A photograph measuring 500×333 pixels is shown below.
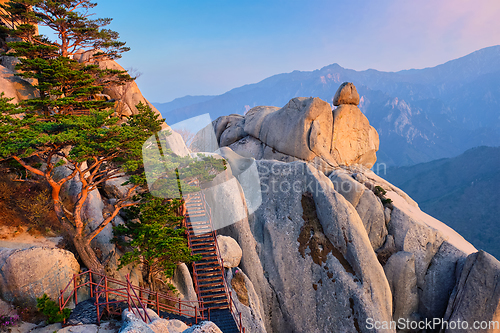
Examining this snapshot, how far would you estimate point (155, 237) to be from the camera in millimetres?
15516

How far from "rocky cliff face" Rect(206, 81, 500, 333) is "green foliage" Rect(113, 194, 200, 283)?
4.86 m

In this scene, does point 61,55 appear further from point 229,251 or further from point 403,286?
point 403,286

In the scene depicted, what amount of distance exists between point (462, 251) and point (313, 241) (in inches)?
452

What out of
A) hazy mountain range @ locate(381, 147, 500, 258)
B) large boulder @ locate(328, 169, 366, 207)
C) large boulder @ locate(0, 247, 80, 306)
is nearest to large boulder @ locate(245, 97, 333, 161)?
large boulder @ locate(328, 169, 366, 207)

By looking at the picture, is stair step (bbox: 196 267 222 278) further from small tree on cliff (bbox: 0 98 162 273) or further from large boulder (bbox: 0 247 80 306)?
large boulder (bbox: 0 247 80 306)

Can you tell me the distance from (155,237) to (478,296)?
1909 centimetres

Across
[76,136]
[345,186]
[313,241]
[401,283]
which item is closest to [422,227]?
[401,283]

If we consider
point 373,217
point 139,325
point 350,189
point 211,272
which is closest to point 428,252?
point 373,217

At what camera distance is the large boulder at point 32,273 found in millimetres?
12242

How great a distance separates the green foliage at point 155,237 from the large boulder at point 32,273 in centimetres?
254

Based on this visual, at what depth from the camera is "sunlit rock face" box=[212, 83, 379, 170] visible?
105 ft

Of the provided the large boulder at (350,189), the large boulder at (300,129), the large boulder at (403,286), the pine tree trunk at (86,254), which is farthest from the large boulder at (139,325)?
the large boulder at (300,129)

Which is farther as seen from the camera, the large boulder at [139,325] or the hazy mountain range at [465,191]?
the hazy mountain range at [465,191]

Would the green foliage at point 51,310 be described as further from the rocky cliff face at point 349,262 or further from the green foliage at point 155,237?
the rocky cliff face at point 349,262
